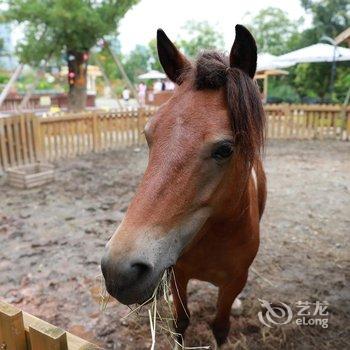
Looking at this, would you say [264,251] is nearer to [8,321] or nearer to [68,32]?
[8,321]

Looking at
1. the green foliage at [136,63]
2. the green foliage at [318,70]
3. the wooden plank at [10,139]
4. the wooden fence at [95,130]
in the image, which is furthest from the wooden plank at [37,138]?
the green foliage at [136,63]

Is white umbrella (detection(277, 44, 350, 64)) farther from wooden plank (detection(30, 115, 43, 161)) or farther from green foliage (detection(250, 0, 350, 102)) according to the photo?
wooden plank (detection(30, 115, 43, 161))

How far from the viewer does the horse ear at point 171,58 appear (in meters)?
1.99

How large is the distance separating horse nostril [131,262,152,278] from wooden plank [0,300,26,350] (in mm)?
675

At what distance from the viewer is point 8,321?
161cm

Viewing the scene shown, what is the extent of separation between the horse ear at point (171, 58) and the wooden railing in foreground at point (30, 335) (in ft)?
4.61

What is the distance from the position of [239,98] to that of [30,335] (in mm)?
1443

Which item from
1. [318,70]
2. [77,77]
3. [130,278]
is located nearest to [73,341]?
[130,278]

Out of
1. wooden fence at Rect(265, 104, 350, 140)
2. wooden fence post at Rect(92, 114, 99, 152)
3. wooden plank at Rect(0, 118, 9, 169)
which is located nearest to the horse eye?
wooden plank at Rect(0, 118, 9, 169)

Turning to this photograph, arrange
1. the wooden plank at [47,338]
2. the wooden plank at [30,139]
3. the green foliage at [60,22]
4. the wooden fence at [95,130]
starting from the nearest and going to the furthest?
the wooden plank at [47,338], the wooden fence at [95,130], the wooden plank at [30,139], the green foliage at [60,22]

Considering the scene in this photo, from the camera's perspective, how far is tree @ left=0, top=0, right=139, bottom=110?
1180cm

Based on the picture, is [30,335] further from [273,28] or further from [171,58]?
[273,28]

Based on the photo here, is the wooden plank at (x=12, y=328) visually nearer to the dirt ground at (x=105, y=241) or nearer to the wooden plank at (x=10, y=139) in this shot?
the dirt ground at (x=105, y=241)

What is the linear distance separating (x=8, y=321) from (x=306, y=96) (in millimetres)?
23950
